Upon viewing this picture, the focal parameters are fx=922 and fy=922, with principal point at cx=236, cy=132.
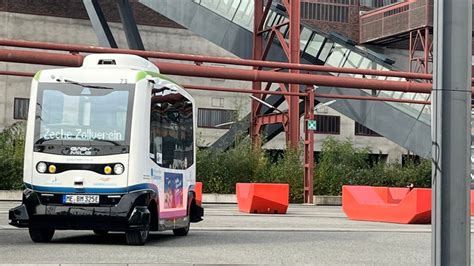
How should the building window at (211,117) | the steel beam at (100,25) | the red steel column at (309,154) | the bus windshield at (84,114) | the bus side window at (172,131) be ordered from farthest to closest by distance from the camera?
1. the building window at (211,117)
2. the steel beam at (100,25)
3. the red steel column at (309,154)
4. the bus side window at (172,131)
5. the bus windshield at (84,114)

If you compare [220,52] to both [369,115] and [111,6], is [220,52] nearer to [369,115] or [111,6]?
[111,6]

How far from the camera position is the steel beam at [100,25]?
43.8 m

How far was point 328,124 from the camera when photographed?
64500 mm

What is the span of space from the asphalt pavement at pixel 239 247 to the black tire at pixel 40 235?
0.13 metres

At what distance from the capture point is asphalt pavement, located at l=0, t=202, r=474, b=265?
1159cm

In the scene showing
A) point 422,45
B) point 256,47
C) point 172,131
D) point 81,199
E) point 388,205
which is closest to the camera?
point 81,199

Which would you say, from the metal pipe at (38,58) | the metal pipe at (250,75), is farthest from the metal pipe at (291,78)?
the metal pipe at (38,58)

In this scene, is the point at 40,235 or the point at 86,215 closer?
the point at 86,215

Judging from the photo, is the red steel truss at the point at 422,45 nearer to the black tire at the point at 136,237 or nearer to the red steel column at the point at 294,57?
the red steel column at the point at 294,57

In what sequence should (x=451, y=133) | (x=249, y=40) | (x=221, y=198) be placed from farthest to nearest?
1. (x=249, y=40)
2. (x=221, y=198)
3. (x=451, y=133)

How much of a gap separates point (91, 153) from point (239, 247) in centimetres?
256

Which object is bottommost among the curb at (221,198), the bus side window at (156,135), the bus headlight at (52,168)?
the curb at (221,198)

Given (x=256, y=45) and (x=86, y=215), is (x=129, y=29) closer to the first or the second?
(x=256, y=45)

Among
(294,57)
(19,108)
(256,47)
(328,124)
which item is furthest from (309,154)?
(328,124)
